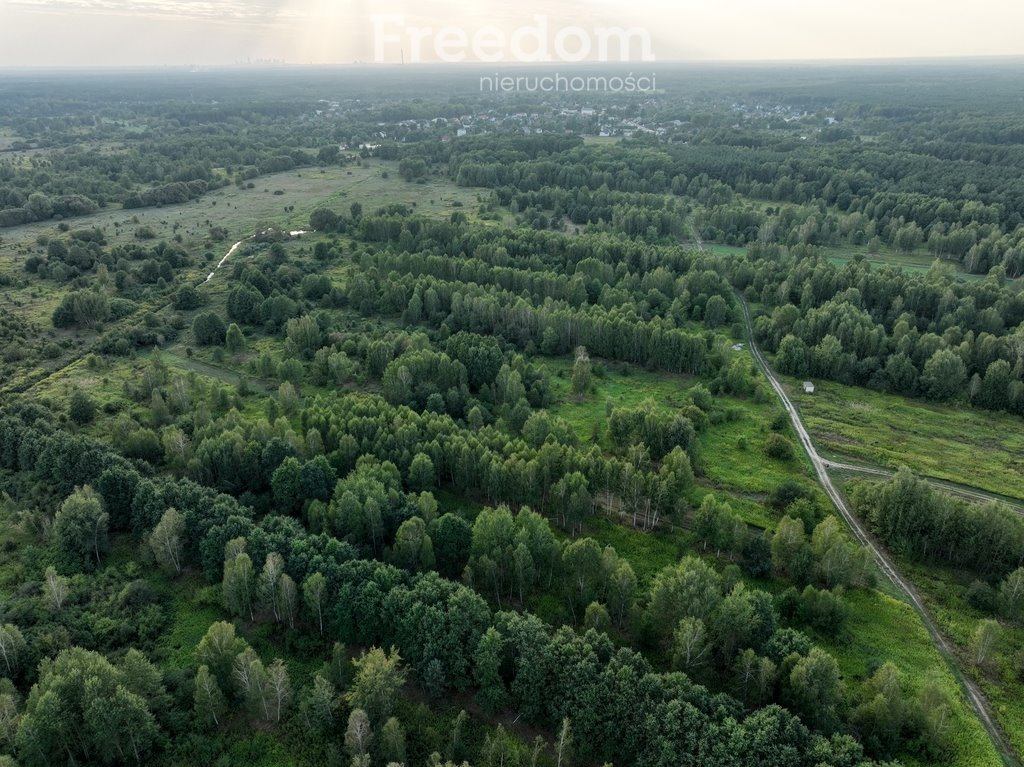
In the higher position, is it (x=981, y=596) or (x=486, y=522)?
(x=486, y=522)

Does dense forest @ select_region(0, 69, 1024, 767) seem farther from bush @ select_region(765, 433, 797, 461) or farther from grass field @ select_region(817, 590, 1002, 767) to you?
bush @ select_region(765, 433, 797, 461)

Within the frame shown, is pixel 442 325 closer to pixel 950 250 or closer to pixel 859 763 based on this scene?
pixel 859 763

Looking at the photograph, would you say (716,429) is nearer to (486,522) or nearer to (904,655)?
(904,655)

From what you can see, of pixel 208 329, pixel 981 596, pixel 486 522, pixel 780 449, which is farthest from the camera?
pixel 208 329

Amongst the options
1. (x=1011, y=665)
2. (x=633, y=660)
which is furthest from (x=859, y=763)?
(x=1011, y=665)

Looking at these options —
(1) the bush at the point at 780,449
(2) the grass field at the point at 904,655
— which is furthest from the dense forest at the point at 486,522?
(1) the bush at the point at 780,449

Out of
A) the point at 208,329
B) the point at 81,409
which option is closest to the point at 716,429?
the point at 81,409

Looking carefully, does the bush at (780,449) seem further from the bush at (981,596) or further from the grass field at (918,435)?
the bush at (981,596)
